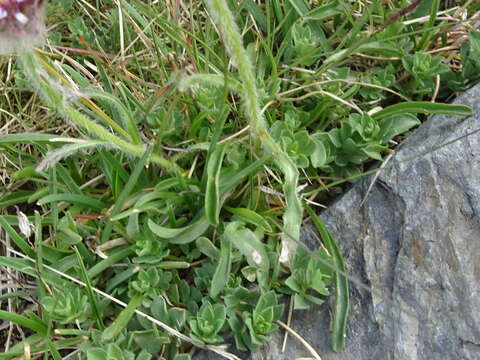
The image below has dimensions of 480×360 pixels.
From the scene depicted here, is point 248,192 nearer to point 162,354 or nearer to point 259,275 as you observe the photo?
point 259,275

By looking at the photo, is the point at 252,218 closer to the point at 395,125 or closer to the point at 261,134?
the point at 261,134

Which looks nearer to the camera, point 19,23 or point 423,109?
point 19,23

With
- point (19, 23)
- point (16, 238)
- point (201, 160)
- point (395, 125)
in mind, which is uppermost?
point (19, 23)

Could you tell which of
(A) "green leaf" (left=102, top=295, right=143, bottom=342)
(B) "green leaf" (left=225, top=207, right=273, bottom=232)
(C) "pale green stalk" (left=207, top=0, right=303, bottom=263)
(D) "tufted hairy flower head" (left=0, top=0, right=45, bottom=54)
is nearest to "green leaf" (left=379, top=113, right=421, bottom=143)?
(C) "pale green stalk" (left=207, top=0, right=303, bottom=263)

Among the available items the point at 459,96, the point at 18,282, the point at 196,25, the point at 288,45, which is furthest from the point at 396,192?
the point at 18,282

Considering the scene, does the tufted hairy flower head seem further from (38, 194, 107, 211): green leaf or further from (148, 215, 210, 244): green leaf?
(148, 215, 210, 244): green leaf

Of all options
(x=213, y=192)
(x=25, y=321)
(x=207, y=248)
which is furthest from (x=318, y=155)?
(x=25, y=321)

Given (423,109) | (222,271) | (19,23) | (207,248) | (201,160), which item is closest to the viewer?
A: (19,23)
